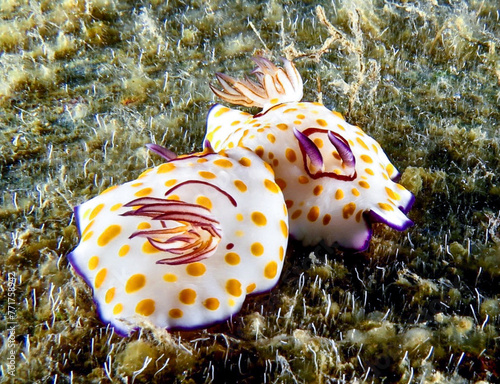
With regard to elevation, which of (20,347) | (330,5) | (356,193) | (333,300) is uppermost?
(330,5)

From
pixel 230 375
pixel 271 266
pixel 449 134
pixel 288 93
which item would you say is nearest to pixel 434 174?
pixel 449 134

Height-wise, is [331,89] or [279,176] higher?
[331,89]

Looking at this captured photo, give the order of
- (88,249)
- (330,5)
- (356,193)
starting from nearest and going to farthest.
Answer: (88,249) → (356,193) → (330,5)

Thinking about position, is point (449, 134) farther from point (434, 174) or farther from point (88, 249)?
point (88, 249)

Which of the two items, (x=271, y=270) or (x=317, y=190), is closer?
(x=271, y=270)

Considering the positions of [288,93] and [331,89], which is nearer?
[288,93]

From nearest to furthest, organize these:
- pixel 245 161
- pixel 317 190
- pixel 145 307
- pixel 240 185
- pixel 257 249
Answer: pixel 145 307, pixel 257 249, pixel 240 185, pixel 245 161, pixel 317 190

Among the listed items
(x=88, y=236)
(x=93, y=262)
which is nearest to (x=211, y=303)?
(x=93, y=262)

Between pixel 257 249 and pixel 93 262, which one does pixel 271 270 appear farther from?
pixel 93 262
